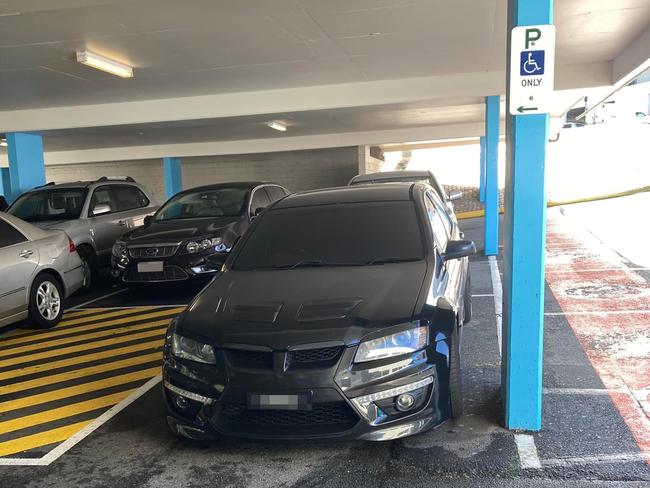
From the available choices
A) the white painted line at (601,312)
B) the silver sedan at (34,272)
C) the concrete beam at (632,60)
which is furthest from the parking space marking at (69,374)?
the concrete beam at (632,60)

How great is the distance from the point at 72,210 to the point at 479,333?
6.93m

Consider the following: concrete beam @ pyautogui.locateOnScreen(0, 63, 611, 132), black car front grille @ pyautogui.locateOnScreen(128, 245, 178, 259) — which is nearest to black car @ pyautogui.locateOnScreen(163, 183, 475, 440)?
black car front grille @ pyautogui.locateOnScreen(128, 245, 178, 259)

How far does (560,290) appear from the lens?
7.41 m

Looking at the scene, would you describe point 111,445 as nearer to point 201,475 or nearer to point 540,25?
point 201,475

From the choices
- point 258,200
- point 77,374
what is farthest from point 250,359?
point 258,200

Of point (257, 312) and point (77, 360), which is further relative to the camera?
point (77, 360)

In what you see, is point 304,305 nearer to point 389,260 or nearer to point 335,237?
point 389,260

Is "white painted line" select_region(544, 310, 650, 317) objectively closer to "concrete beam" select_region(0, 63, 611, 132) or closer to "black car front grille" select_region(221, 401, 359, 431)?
"black car front grille" select_region(221, 401, 359, 431)

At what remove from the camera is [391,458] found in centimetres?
325

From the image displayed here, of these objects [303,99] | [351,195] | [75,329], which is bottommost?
[75,329]

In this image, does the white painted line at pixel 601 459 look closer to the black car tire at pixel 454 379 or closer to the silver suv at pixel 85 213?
the black car tire at pixel 454 379

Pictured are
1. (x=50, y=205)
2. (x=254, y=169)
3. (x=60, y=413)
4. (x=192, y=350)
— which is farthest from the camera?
(x=254, y=169)

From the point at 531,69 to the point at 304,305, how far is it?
1.92 m

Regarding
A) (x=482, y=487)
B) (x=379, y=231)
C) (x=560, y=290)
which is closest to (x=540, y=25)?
(x=379, y=231)
